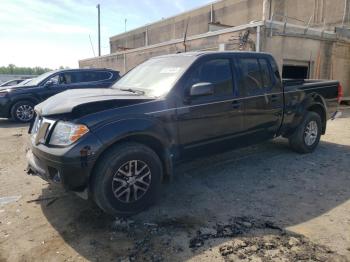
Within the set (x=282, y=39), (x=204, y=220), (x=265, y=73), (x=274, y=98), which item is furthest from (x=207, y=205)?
(x=282, y=39)

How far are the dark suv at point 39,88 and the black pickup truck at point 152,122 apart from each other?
579cm

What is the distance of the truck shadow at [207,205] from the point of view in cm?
308

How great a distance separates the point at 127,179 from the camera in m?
3.51

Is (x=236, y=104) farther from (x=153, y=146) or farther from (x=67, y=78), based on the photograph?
(x=67, y=78)

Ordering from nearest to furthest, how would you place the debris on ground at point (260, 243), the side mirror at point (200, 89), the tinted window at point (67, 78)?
the debris on ground at point (260, 243) < the side mirror at point (200, 89) < the tinted window at point (67, 78)

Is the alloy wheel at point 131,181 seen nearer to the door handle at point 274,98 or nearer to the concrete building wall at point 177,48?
the door handle at point 274,98

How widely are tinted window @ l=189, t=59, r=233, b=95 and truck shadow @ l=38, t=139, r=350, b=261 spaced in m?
1.38

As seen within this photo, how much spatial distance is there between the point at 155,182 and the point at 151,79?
59.2 inches

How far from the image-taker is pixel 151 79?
14.5ft

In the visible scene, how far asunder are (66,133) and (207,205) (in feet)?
6.19

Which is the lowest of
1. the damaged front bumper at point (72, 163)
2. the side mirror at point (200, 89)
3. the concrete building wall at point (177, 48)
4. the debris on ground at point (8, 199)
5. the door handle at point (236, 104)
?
the debris on ground at point (8, 199)

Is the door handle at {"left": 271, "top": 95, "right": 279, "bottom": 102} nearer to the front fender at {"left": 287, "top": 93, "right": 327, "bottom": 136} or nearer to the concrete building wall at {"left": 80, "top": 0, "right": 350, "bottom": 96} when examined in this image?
the front fender at {"left": 287, "top": 93, "right": 327, "bottom": 136}

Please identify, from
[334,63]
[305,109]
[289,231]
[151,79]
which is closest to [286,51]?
[334,63]

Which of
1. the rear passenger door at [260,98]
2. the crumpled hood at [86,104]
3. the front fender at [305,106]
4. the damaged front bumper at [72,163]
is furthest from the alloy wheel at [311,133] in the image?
the damaged front bumper at [72,163]
